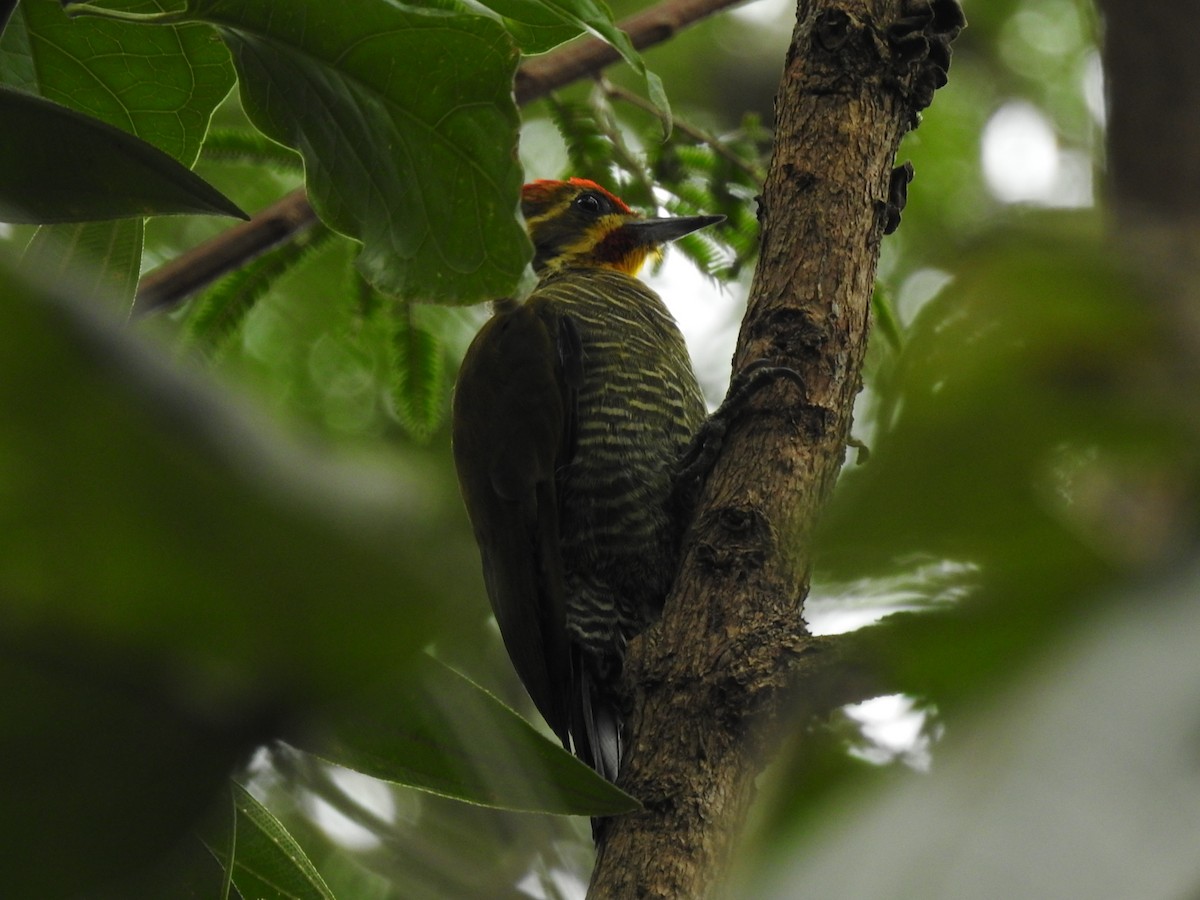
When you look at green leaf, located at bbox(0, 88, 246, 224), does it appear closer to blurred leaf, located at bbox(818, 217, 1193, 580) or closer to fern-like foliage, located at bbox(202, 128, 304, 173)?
blurred leaf, located at bbox(818, 217, 1193, 580)

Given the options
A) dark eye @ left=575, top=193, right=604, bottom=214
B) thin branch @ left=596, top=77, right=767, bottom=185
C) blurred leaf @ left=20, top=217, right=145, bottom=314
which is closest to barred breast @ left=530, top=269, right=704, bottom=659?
thin branch @ left=596, top=77, right=767, bottom=185

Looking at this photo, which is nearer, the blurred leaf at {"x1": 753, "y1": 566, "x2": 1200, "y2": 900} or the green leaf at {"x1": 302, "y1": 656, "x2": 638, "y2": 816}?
the blurred leaf at {"x1": 753, "y1": 566, "x2": 1200, "y2": 900}

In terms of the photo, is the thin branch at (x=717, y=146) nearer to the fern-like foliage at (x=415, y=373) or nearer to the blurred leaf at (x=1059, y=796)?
the fern-like foliage at (x=415, y=373)

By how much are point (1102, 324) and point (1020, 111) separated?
5293mm

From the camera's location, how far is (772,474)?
5.01 feet

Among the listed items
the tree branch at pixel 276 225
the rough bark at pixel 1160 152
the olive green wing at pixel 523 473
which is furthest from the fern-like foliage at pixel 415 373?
the rough bark at pixel 1160 152

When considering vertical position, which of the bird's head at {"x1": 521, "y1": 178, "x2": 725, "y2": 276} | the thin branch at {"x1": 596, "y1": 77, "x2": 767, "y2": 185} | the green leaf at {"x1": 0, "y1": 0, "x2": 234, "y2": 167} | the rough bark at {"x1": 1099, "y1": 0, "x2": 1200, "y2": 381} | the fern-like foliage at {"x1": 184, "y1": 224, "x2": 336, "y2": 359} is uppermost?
the bird's head at {"x1": 521, "y1": 178, "x2": 725, "y2": 276}

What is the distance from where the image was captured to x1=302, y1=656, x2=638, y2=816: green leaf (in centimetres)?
78

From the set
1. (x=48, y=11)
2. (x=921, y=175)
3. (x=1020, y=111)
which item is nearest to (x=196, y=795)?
(x=48, y=11)

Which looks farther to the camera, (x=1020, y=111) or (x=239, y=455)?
(x=1020, y=111)

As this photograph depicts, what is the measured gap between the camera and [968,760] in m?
0.30

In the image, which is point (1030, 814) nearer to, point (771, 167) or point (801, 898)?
point (801, 898)

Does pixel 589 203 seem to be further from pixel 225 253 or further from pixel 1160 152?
pixel 1160 152

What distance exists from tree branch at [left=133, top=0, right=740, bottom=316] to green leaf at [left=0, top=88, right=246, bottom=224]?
919 mm
